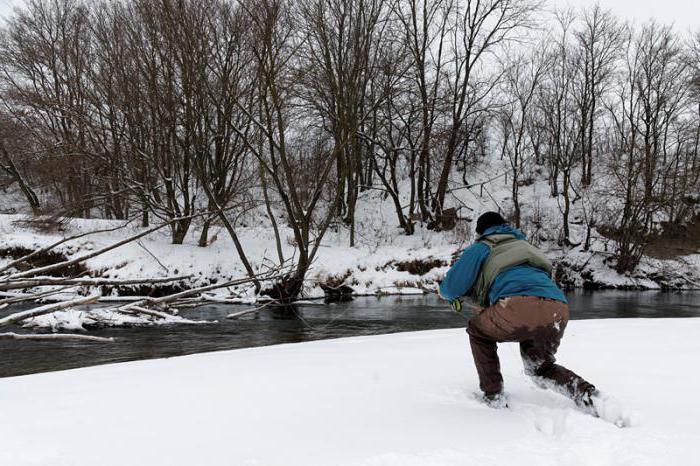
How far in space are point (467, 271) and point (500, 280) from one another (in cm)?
22

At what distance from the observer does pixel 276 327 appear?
10266 mm

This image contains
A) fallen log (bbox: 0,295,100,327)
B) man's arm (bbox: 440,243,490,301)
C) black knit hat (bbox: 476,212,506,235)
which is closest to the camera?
fallen log (bbox: 0,295,100,327)

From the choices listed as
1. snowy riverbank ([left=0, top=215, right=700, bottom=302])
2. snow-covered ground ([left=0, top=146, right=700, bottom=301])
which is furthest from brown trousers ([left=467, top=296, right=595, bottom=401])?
snowy riverbank ([left=0, top=215, right=700, bottom=302])

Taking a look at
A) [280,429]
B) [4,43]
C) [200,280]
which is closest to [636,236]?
[200,280]

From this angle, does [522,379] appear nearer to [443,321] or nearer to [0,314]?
[443,321]

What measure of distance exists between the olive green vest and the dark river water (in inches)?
99.2

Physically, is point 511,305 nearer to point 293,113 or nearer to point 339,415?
point 339,415

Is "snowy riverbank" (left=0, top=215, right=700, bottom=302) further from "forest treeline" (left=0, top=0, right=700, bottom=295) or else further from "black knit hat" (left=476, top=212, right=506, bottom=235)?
"black knit hat" (left=476, top=212, right=506, bottom=235)

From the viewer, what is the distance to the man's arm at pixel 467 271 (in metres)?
3.05

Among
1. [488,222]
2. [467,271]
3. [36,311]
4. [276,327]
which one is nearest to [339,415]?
[467,271]

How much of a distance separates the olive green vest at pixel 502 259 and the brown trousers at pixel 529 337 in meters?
0.15

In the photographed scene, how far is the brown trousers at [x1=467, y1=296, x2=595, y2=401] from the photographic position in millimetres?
2852

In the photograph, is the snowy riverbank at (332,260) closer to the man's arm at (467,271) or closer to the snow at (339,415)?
the snow at (339,415)

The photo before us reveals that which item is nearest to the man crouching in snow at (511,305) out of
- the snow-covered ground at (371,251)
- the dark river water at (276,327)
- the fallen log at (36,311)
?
the fallen log at (36,311)
